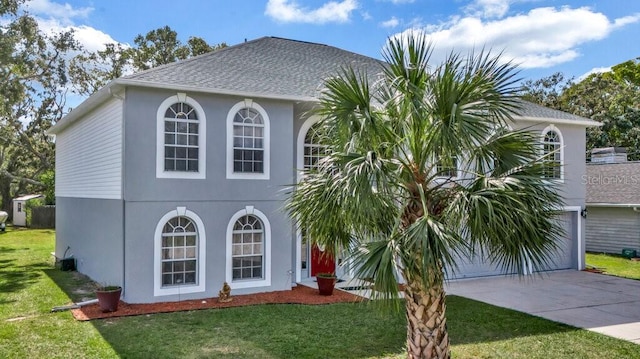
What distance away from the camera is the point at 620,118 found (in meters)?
32.5

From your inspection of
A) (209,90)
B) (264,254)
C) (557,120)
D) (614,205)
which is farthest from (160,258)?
(614,205)

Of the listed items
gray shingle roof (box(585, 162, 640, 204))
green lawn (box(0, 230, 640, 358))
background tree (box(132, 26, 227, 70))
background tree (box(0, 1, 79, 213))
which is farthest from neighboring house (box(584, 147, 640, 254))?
background tree (box(0, 1, 79, 213))

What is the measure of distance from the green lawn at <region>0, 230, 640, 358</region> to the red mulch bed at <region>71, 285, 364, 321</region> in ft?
1.19

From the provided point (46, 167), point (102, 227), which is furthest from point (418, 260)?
point (46, 167)

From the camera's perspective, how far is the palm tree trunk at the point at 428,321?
6.19 metres

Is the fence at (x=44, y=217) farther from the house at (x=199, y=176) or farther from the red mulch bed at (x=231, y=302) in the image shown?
the red mulch bed at (x=231, y=302)

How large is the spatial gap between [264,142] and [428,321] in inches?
297

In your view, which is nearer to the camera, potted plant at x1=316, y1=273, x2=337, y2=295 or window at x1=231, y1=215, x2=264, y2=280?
potted plant at x1=316, y1=273, x2=337, y2=295

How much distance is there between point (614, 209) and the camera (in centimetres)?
2167

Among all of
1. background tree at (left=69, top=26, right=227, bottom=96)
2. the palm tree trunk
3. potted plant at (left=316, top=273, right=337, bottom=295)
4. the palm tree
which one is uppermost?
background tree at (left=69, top=26, right=227, bottom=96)

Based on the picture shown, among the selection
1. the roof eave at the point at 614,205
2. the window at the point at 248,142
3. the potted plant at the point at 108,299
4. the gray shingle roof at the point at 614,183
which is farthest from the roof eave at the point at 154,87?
the gray shingle roof at the point at 614,183

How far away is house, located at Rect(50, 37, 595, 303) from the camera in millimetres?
11164

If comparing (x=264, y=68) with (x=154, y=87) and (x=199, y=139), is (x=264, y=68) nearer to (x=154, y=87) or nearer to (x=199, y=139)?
(x=199, y=139)

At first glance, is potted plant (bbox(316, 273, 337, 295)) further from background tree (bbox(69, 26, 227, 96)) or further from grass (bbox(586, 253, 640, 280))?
background tree (bbox(69, 26, 227, 96))
